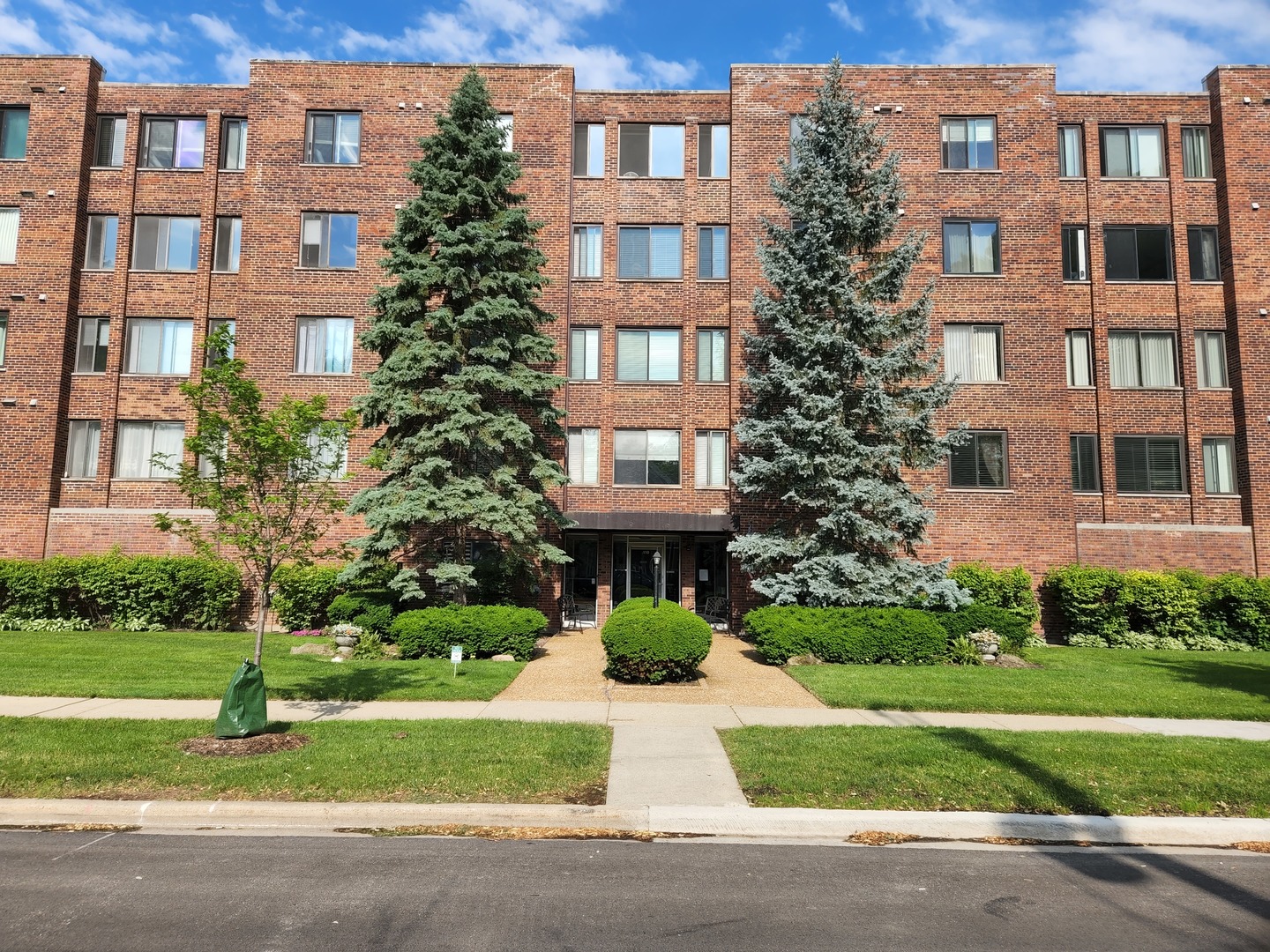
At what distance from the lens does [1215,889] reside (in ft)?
17.7

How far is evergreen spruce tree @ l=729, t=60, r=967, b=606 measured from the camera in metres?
16.2

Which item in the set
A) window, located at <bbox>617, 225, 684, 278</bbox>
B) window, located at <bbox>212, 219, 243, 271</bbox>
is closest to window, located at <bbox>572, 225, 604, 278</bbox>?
window, located at <bbox>617, 225, 684, 278</bbox>

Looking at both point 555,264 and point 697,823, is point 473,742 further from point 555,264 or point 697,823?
point 555,264

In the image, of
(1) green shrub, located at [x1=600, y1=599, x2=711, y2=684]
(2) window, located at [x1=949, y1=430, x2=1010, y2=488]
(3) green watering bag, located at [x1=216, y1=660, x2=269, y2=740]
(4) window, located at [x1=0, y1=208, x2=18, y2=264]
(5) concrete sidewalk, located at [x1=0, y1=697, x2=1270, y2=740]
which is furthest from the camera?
(4) window, located at [x1=0, y1=208, x2=18, y2=264]

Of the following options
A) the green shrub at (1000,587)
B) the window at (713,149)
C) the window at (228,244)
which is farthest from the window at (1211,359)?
the window at (228,244)

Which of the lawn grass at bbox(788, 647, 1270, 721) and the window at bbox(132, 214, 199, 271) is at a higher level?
the window at bbox(132, 214, 199, 271)

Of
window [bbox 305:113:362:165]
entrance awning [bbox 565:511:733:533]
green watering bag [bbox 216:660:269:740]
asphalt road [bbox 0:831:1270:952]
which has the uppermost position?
window [bbox 305:113:362:165]

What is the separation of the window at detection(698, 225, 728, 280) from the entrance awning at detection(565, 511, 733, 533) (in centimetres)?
686

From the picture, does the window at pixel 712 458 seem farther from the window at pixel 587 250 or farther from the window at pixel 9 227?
the window at pixel 9 227

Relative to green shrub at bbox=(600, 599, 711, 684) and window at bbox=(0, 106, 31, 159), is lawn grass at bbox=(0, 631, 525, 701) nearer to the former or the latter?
green shrub at bbox=(600, 599, 711, 684)

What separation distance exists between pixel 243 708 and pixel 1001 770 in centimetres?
786

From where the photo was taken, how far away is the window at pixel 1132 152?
22.5 metres

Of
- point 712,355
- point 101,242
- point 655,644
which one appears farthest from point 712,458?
point 101,242

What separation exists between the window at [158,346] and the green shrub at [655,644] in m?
16.6
